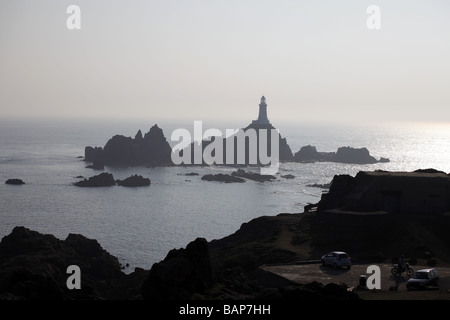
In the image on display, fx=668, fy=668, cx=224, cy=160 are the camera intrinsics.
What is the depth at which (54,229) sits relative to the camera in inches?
3531

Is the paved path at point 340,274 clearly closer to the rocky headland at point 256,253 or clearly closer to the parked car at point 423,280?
the parked car at point 423,280

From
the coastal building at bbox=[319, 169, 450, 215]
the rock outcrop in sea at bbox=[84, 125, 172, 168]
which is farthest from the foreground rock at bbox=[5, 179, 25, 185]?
the coastal building at bbox=[319, 169, 450, 215]

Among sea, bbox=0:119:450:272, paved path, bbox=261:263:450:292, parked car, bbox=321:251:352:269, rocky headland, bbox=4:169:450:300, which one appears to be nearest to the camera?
rocky headland, bbox=4:169:450:300

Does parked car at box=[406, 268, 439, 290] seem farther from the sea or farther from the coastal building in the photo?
the sea

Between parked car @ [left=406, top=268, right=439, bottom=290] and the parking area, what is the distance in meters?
0.35

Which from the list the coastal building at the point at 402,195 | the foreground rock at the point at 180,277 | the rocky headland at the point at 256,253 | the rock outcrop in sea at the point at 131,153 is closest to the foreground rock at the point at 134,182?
the rock outcrop in sea at the point at 131,153

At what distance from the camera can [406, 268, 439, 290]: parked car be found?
33.3 metres

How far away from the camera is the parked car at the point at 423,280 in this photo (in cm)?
3328

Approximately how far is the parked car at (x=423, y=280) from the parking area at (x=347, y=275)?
1.16 ft

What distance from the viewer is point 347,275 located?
37250 mm

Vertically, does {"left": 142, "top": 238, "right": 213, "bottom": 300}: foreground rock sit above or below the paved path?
above

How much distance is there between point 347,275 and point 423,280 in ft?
16.2
